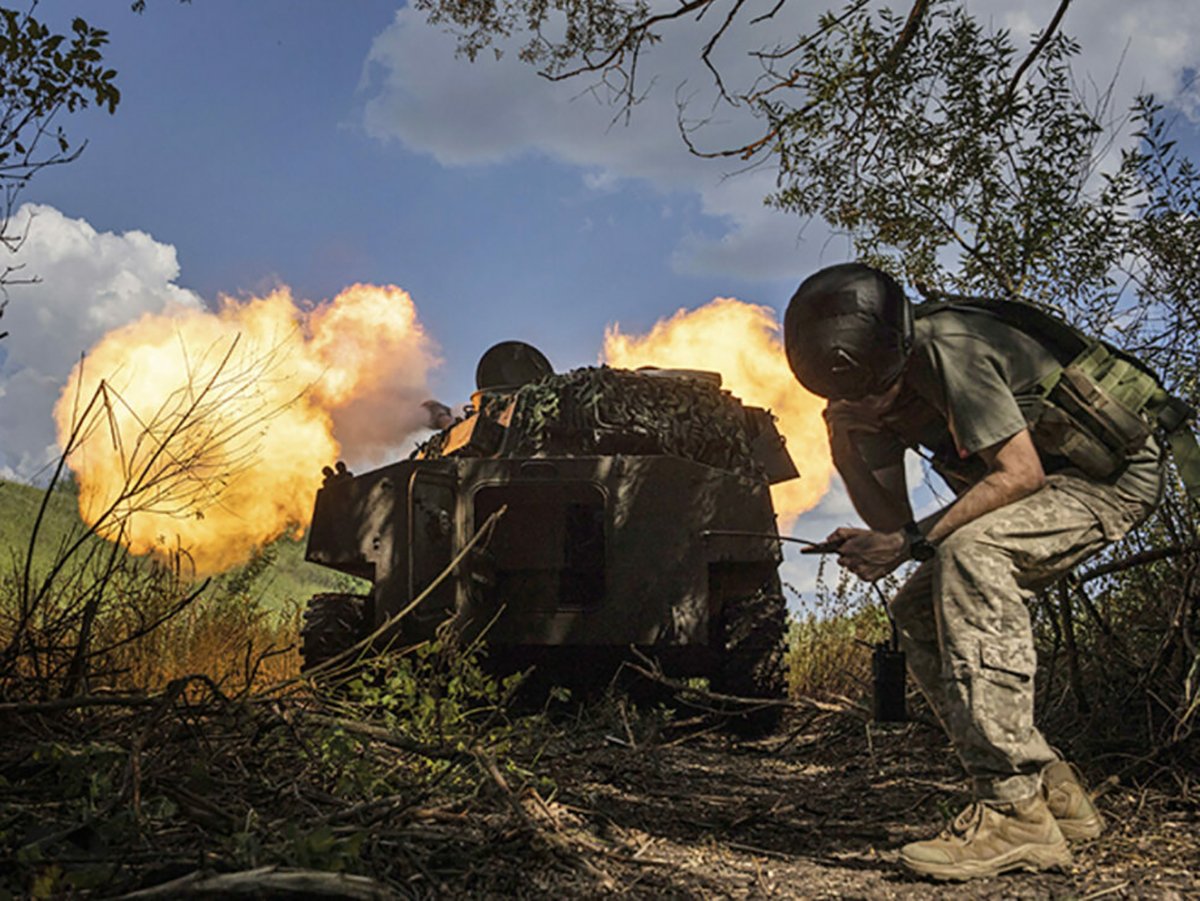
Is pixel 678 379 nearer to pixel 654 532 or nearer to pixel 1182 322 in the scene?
pixel 654 532

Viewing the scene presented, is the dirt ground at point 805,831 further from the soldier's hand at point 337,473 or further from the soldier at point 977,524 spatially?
the soldier's hand at point 337,473

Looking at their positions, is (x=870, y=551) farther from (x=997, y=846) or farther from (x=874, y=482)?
(x=997, y=846)

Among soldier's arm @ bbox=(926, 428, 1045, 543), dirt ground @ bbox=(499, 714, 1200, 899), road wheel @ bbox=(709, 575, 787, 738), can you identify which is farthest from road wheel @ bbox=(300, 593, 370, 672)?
soldier's arm @ bbox=(926, 428, 1045, 543)

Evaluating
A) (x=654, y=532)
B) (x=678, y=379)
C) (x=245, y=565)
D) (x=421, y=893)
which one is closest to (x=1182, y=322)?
(x=654, y=532)

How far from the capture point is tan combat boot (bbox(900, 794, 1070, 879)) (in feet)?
11.3

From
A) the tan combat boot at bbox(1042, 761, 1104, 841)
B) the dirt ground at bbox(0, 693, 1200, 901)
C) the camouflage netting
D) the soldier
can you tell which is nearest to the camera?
the dirt ground at bbox(0, 693, 1200, 901)

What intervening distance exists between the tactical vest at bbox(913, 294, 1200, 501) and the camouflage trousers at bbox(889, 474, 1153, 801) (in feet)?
0.53

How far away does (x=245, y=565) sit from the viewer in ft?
29.4

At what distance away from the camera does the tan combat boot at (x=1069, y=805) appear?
152 inches

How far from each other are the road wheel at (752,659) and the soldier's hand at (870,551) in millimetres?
4196

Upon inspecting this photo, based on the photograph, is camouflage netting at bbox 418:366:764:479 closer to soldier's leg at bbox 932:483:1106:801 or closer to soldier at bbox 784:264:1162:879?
soldier at bbox 784:264:1162:879

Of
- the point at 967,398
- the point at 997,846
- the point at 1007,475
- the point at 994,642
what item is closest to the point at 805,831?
the point at 997,846

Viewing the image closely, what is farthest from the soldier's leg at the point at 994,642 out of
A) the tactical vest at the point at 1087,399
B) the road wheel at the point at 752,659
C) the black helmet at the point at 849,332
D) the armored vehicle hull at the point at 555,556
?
the road wheel at the point at 752,659

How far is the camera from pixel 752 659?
7.89 metres
